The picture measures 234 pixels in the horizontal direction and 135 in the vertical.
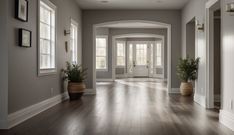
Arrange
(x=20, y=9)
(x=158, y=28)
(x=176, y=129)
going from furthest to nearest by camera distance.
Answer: (x=158, y=28)
(x=20, y=9)
(x=176, y=129)

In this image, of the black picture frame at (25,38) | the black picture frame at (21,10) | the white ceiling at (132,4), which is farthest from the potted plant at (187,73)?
the black picture frame at (21,10)

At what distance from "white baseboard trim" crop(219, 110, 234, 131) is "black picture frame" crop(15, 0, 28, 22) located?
3.49 m

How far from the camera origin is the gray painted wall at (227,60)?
14.5 ft

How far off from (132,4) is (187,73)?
8.79ft

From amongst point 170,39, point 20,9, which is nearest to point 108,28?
point 170,39

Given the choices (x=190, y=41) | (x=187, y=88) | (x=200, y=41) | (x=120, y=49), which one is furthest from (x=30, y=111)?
(x=120, y=49)

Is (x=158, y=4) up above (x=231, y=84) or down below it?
above

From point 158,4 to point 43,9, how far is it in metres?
4.02

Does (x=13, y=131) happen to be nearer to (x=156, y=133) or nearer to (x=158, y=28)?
(x=156, y=133)

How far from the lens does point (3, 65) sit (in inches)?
164

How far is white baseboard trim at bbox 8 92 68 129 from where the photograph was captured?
4.35 m

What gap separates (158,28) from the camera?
14.8 metres

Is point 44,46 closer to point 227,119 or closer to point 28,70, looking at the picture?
point 28,70

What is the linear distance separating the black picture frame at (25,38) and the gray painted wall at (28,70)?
7 centimetres
